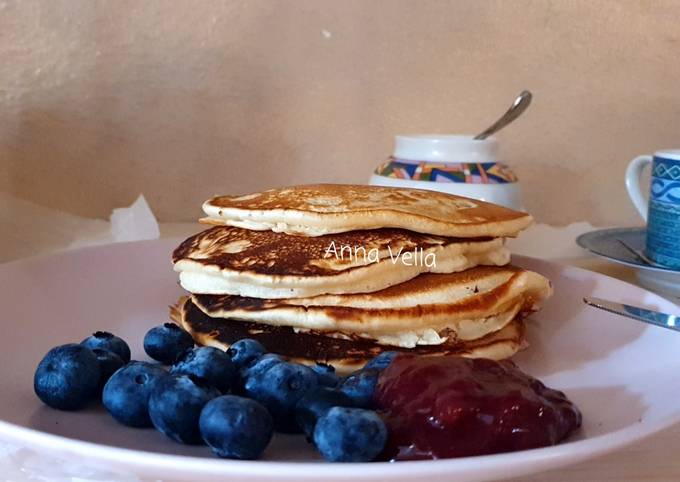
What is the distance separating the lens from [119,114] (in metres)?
1.81

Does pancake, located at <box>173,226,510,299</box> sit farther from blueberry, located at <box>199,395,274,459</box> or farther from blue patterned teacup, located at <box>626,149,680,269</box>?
blue patterned teacup, located at <box>626,149,680,269</box>

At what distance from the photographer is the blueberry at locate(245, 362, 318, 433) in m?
0.73

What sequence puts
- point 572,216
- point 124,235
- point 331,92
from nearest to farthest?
point 124,235, point 331,92, point 572,216

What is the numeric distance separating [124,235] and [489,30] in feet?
3.53

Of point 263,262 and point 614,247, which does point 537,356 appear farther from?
point 614,247

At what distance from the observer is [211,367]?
2.54 feet

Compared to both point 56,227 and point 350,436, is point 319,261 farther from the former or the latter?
point 56,227

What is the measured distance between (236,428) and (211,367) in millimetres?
151

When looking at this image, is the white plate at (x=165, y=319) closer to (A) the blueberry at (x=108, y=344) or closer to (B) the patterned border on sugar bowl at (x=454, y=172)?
(A) the blueberry at (x=108, y=344)

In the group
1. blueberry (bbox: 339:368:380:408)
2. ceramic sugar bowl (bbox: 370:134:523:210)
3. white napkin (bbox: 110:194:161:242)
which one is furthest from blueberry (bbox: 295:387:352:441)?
white napkin (bbox: 110:194:161:242)

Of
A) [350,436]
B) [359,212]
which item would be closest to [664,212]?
[359,212]

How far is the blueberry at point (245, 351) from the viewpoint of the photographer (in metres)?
0.83

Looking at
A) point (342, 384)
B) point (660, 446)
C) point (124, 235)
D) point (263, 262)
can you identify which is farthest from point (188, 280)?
point (124, 235)

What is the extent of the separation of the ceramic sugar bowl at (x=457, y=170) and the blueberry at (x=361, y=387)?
71 centimetres
